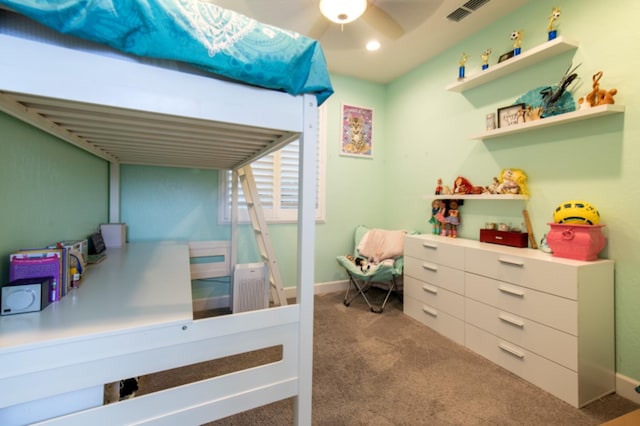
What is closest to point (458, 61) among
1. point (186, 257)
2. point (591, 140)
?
point (591, 140)

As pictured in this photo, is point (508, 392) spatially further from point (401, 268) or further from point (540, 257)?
point (401, 268)

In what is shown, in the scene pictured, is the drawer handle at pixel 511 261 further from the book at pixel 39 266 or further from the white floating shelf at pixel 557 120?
the book at pixel 39 266

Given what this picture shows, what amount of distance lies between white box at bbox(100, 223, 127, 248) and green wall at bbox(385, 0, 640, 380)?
2767mm

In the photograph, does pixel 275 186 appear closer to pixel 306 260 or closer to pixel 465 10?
pixel 306 260

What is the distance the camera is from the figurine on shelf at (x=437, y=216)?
8.98 feet

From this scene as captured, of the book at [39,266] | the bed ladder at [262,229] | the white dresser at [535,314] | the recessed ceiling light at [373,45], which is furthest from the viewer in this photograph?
the recessed ceiling light at [373,45]

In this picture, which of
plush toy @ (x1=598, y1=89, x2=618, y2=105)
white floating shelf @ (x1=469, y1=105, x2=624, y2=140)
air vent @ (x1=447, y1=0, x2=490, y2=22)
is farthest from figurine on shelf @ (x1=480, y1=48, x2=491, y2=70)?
plush toy @ (x1=598, y1=89, x2=618, y2=105)

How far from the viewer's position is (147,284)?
1188mm

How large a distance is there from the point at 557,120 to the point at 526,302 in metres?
1.17

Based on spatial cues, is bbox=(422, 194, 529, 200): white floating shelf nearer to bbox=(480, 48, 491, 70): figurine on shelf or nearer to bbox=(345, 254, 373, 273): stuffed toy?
bbox=(345, 254, 373, 273): stuffed toy

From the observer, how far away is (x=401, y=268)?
8.95 feet

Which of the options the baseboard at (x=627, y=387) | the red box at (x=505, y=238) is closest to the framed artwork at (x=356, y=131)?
the red box at (x=505, y=238)

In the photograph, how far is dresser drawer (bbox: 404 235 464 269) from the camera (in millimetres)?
2166

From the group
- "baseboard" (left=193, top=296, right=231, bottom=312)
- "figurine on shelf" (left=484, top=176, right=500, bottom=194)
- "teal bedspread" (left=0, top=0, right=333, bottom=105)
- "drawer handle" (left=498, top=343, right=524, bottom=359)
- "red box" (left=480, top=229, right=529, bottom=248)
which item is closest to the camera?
"teal bedspread" (left=0, top=0, right=333, bottom=105)
